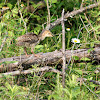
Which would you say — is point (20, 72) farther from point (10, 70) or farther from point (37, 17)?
point (37, 17)

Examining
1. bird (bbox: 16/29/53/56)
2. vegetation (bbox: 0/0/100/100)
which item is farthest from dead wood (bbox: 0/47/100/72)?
bird (bbox: 16/29/53/56)

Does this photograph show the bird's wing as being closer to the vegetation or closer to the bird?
the bird

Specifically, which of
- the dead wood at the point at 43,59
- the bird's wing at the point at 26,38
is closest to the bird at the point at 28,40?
the bird's wing at the point at 26,38

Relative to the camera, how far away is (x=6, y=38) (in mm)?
5367

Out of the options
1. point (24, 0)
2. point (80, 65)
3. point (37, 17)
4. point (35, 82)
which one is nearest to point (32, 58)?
point (35, 82)

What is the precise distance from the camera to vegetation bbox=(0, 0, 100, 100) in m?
2.93

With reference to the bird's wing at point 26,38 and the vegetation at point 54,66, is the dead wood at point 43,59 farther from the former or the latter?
the bird's wing at point 26,38

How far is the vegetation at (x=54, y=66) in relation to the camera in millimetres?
2930

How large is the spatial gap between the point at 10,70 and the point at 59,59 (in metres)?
1.19

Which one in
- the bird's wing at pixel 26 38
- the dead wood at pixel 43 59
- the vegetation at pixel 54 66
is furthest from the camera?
the bird's wing at pixel 26 38

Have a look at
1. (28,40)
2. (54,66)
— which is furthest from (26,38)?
(54,66)

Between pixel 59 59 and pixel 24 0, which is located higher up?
pixel 24 0

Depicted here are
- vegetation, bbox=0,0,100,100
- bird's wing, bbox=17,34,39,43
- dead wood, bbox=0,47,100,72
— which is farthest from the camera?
bird's wing, bbox=17,34,39,43

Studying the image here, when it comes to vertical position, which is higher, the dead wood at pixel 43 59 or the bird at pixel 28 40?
the bird at pixel 28 40
